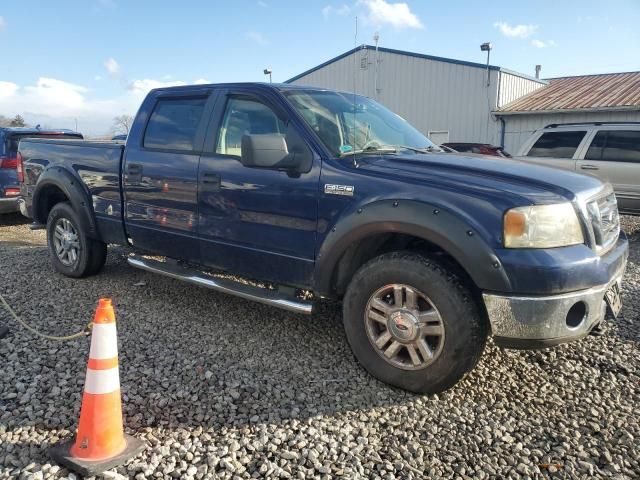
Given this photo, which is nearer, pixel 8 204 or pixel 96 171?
pixel 96 171

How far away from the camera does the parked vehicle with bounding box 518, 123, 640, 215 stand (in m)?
8.47

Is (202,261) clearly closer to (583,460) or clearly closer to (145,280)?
(145,280)

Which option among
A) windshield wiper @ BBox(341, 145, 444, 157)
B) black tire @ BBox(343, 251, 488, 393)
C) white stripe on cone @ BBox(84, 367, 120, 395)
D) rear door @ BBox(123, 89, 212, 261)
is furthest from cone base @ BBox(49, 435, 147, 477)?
windshield wiper @ BBox(341, 145, 444, 157)

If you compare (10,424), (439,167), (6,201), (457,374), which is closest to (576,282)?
(457,374)

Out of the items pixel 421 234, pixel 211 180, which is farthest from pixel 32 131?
pixel 421 234

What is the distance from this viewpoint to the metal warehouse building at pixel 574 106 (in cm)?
1628

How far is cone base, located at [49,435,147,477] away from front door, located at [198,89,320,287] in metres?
1.54

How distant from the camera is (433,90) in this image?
64.4 ft

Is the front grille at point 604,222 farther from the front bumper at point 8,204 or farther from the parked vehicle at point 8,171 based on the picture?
the front bumper at point 8,204

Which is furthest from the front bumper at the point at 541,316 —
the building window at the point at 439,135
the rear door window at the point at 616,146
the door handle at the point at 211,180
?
the building window at the point at 439,135

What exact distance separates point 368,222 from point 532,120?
1679 cm

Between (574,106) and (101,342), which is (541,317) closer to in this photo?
(101,342)

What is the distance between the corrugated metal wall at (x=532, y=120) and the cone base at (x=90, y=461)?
55.5ft

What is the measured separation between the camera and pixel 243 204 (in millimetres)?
3844
